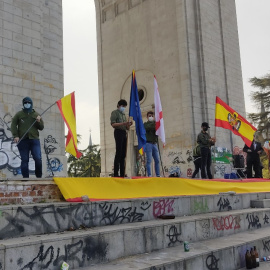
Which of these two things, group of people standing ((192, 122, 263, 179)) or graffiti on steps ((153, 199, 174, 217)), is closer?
graffiti on steps ((153, 199, 174, 217))

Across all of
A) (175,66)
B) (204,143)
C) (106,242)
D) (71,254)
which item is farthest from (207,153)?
(175,66)

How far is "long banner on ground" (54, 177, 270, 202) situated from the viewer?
251 inches

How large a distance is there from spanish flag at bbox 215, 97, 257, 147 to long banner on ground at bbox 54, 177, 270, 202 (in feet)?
6.95

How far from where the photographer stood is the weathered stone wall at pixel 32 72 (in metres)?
9.76

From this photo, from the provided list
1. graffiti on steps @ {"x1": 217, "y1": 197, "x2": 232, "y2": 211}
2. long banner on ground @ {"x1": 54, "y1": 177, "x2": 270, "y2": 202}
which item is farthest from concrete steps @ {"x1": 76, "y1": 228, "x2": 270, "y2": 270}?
long banner on ground @ {"x1": 54, "y1": 177, "x2": 270, "y2": 202}

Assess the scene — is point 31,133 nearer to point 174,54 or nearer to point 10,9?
point 10,9

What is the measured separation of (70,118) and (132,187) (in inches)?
90.9

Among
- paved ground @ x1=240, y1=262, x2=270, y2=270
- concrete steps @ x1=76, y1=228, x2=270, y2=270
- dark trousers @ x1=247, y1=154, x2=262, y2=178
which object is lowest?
paved ground @ x1=240, y1=262, x2=270, y2=270

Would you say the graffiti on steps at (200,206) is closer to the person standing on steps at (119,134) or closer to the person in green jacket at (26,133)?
the person standing on steps at (119,134)

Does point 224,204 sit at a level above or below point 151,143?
below

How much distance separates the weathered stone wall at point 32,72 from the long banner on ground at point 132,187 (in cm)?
338

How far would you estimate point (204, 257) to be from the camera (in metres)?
5.75

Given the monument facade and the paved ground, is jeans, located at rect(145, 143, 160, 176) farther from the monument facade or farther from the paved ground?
the monument facade

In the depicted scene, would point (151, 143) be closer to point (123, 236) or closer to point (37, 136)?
point (37, 136)
